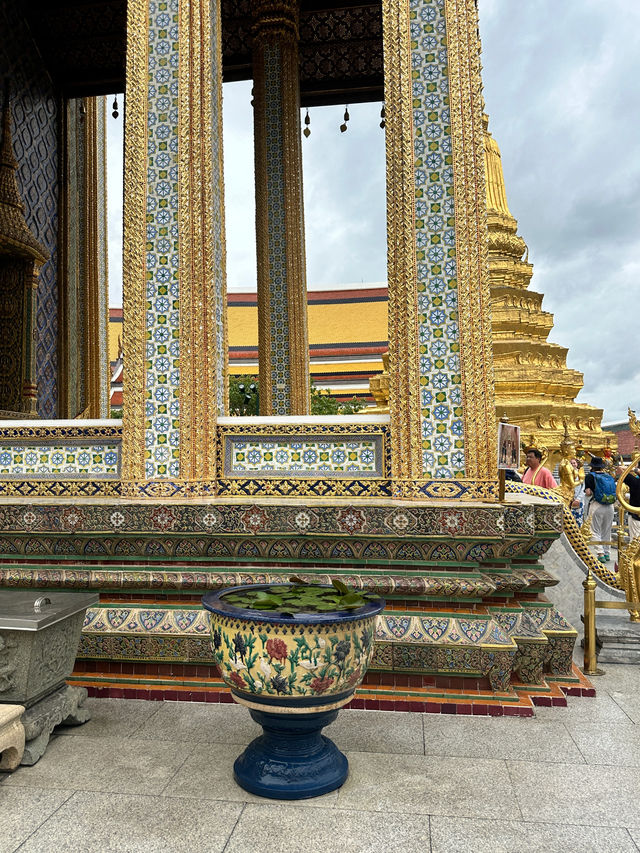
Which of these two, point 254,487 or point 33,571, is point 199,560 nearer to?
point 254,487

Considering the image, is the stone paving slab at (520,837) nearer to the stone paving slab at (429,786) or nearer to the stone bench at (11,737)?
the stone paving slab at (429,786)

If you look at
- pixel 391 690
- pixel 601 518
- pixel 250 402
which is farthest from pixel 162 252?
pixel 250 402

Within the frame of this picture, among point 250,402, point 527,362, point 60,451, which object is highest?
point 250,402

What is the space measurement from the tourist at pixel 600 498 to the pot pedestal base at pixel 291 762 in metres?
8.25

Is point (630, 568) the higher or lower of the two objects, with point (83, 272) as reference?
lower

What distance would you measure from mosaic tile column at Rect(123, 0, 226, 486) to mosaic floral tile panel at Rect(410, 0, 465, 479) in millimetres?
1328

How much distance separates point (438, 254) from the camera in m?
4.14

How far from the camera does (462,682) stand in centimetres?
370

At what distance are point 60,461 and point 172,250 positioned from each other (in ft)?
5.15

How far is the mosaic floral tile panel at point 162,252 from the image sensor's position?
14.0 ft

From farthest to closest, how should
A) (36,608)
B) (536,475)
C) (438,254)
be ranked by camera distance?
(536,475), (438,254), (36,608)

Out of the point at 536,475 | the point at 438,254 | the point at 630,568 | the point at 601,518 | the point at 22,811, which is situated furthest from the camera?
the point at 601,518

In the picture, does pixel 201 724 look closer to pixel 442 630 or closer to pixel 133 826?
pixel 133 826

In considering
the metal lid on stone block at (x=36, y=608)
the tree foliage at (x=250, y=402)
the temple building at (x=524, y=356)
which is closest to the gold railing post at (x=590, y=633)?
the metal lid on stone block at (x=36, y=608)
